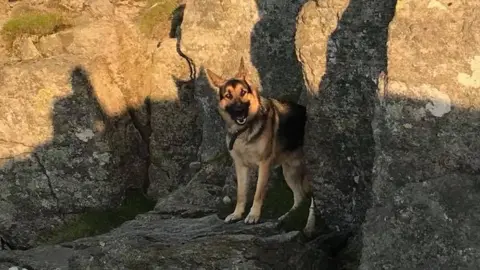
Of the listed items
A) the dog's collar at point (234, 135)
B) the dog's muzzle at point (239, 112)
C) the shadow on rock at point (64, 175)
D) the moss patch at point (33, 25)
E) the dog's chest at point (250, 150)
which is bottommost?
the shadow on rock at point (64, 175)

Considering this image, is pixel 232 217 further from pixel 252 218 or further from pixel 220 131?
pixel 220 131

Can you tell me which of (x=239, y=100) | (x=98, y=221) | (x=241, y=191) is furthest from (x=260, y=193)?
(x=98, y=221)

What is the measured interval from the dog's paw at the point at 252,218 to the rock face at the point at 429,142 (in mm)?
2609

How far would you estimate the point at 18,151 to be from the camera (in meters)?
14.2

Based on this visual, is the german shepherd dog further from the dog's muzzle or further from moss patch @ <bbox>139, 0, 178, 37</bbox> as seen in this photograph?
moss patch @ <bbox>139, 0, 178, 37</bbox>

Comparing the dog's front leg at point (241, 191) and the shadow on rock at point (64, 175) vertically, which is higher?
the dog's front leg at point (241, 191)

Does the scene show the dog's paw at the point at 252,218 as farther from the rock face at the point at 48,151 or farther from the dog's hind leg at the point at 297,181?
the rock face at the point at 48,151

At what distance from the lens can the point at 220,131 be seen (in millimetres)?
13250

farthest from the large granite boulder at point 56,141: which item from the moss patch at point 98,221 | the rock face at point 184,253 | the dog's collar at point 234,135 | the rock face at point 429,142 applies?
the rock face at point 429,142

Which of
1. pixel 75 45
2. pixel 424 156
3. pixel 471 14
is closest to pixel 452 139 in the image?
pixel 424 156

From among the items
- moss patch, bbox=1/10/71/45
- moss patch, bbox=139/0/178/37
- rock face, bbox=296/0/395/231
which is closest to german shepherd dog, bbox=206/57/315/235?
rock face, bbox=296/0/395/231

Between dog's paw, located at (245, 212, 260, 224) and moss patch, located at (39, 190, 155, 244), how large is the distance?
15.1ft

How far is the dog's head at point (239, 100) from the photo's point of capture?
9.89 m

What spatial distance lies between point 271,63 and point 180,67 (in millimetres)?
2695
